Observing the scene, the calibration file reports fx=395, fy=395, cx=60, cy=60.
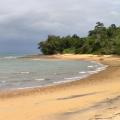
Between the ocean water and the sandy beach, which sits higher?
the sandy beach

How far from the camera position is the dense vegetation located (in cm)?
9609

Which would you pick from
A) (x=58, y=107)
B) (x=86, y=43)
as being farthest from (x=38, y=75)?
(x=86, y=43)

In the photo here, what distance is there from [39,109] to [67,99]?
2.58 metres

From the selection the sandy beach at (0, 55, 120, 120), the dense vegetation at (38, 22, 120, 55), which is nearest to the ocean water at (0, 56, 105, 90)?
the sandy beach at (0, 55, 120, 120)

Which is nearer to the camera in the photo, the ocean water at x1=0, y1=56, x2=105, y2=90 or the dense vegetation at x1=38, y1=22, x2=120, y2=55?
the ocean water at x1=0, y1=56, x2=105, y2=90

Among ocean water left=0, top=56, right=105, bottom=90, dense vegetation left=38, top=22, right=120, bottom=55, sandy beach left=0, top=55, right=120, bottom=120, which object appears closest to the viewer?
sandy beach left=0, top=55, right=120, bottom=120

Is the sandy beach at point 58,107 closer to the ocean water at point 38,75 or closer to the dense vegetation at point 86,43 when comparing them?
the ocean water at point 38,75

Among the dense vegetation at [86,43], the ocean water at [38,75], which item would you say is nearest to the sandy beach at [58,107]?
the ocean water at [38,75]

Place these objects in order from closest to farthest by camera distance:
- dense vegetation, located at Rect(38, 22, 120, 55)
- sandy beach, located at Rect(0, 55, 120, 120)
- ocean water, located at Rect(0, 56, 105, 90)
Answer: sandy beach, located at Rect(0, 55, 120, 120) < ocean water, located at Rect(0, 56, 105, 90) < dense vegetation, located at Rect(38, 22, 120, 55)

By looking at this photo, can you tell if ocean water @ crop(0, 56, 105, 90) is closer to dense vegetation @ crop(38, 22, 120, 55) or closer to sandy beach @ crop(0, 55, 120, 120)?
sandy beach @ crop(0, 55, 120, 120)

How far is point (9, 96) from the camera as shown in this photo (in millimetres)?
17797

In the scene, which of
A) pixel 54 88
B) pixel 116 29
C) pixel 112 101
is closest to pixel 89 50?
pixel 116 29

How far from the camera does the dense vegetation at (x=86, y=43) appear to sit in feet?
315

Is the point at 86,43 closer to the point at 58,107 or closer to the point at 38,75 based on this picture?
the point at 38,75
